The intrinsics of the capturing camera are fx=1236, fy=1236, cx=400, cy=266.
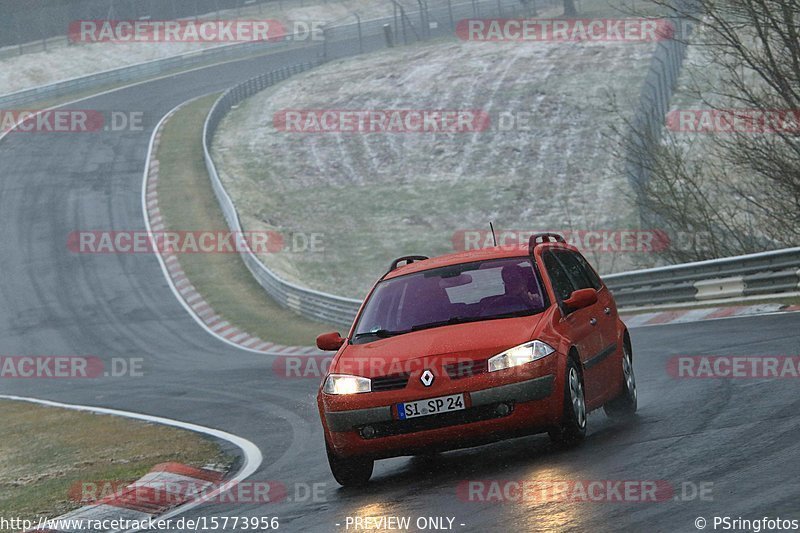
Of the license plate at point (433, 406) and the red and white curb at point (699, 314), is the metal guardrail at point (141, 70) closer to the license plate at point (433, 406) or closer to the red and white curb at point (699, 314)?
the red and white curb at point (699, 314)

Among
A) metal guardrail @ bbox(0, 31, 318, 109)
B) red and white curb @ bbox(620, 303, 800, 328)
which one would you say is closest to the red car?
red and white curb @ bbox(620, 303, 800, 328)

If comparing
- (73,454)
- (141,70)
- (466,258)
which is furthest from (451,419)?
(141,70)

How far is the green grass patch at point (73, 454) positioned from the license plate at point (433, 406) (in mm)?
2957

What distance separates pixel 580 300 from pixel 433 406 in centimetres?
153

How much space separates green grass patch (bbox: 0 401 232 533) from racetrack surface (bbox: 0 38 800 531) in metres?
0.72

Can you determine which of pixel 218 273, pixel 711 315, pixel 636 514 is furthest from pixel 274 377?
pixel 218 273

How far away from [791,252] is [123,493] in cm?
1155

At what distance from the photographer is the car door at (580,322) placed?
29.4ft

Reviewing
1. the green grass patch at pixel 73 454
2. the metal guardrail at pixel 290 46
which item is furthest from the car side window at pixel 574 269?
the metal guardrail at pixel 290 46

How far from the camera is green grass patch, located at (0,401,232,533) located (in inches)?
410

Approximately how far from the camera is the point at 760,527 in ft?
17.9

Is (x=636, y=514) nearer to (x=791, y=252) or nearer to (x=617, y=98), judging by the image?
(x=791, y=252)

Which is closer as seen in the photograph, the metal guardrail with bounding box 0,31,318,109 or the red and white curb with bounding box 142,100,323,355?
the red and white curb with bounding box 142,100,323,355

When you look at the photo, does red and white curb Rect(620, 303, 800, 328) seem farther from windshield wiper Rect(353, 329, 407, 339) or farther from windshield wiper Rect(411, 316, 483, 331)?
windshield wiper Rect(353, 329, 407, 339)
